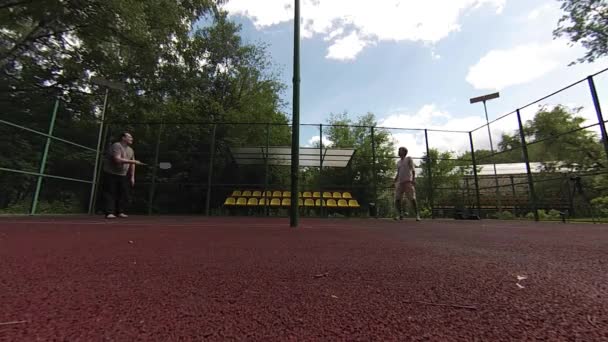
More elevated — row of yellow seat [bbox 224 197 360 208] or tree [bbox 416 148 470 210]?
tree [bbox 416 148 470 210]

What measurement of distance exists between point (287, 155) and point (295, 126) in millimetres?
7204

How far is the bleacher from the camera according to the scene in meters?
11.0

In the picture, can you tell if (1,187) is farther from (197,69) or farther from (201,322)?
(201,322)

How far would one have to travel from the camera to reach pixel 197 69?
15375 millimetres

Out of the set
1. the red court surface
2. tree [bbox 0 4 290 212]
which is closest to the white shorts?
tree [bbox 0 4 290 212]

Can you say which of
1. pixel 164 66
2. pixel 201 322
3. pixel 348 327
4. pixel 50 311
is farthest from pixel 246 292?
pixel 164 66

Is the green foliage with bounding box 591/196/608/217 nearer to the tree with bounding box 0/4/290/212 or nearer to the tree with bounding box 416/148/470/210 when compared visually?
the tree with bounding box 416/148/470/210

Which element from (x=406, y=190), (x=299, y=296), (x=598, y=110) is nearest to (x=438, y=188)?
(x=406, y=190)

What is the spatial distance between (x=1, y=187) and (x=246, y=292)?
35.4 feet

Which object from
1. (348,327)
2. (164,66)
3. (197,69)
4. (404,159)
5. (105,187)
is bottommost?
(348,327)

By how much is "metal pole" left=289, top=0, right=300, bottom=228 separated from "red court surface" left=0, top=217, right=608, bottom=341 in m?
2.37

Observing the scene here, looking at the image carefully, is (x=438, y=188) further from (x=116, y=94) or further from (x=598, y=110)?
(x=116, y=94)

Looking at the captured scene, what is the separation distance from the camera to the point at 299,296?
46.4 inches

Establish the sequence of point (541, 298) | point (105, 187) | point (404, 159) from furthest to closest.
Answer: point (404, 159), point (105, 187), point (541, 298)
